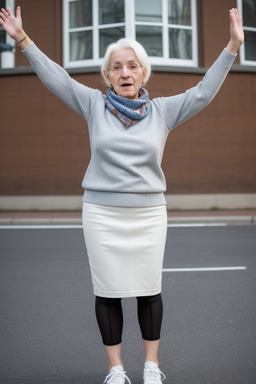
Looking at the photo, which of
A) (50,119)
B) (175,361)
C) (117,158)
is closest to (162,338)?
(175,361)

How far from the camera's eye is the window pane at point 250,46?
15.3m

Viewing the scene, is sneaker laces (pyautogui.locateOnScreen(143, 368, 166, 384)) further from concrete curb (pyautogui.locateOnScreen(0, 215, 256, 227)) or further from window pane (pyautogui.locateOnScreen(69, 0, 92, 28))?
window pane (pyautogui.locateOnScreen(69, 0, 92, 28))

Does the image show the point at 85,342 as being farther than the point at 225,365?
Yes

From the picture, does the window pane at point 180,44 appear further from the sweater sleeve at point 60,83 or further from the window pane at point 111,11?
the sweater sleeve at point 60,83

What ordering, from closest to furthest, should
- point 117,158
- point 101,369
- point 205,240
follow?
point 117,158 < point 101,369 < point 205,240

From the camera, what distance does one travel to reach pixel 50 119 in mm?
14375

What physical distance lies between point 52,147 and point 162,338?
36.2 ft

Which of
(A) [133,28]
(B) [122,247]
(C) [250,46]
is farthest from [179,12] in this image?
→ (B) [122,247]

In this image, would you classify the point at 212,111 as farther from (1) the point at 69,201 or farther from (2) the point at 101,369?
(2) the point at 101,369

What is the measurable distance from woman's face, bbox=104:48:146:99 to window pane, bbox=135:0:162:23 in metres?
12.2

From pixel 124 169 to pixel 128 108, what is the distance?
31cm

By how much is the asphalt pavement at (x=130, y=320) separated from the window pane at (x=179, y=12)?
8.83 meters

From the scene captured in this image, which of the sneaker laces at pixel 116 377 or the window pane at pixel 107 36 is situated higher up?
the window pane at pixel 107 36

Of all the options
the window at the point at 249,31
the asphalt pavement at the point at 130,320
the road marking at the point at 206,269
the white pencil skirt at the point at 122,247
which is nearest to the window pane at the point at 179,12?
the window at the point at 249,31
